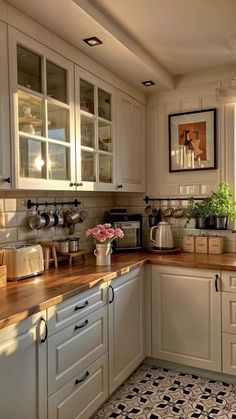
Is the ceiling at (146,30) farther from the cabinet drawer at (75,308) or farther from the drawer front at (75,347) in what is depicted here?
the drawer front at (75,347)

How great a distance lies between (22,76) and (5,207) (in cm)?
76

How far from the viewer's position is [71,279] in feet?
6.26

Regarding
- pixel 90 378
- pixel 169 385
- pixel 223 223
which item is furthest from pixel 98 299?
pixel 223 223

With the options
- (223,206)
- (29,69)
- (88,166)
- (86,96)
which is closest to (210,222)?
(223,206)

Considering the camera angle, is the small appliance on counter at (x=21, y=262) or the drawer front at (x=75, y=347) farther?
the small appliance on counter at (x=21, y=262)

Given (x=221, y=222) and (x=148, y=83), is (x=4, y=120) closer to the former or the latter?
(x=148, y=83)

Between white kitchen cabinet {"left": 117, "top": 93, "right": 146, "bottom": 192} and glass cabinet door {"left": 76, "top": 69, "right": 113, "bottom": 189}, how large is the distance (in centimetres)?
13

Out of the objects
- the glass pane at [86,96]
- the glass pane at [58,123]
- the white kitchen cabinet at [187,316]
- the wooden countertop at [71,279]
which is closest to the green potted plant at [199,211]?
the wooden countertop at [71,279]

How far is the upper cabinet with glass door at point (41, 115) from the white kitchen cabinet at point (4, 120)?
1.5 inches

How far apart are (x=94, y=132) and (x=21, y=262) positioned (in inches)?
42.6

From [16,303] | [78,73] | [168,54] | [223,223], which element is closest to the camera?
[16,303]

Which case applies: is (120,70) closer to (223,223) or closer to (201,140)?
(201,140)

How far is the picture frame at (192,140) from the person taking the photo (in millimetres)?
2886

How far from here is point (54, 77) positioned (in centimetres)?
205
